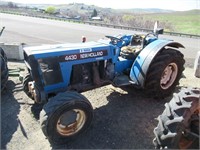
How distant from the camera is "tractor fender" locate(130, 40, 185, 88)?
5492 mm

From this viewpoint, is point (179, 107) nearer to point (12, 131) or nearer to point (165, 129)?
point (165, 129)

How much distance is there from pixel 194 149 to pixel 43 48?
316 cm

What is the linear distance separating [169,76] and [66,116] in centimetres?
298

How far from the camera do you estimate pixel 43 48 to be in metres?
4.92

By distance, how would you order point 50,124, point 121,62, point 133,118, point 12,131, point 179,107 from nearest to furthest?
point 179,107 < point 50,124 < point 12,131 < point 133,118 < point 121,62

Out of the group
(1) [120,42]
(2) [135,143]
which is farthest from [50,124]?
(1) [120,42]

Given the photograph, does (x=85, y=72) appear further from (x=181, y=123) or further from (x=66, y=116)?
(x=181, y=123)

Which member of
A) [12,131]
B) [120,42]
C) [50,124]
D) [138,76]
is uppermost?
[120,42]

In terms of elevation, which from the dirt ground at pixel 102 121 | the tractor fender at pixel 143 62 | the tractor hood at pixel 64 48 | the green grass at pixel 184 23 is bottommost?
the green grass at pixel 184 23

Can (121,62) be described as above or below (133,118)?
above

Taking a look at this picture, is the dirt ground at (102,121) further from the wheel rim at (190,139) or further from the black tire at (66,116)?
the wheel rim at (190,139)

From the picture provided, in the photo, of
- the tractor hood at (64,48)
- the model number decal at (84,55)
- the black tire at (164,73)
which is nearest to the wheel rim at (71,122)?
the model number decal at (84,55)

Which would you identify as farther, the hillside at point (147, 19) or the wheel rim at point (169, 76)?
the hillside at point (147, 19)

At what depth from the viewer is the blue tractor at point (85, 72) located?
4422 millimetres
